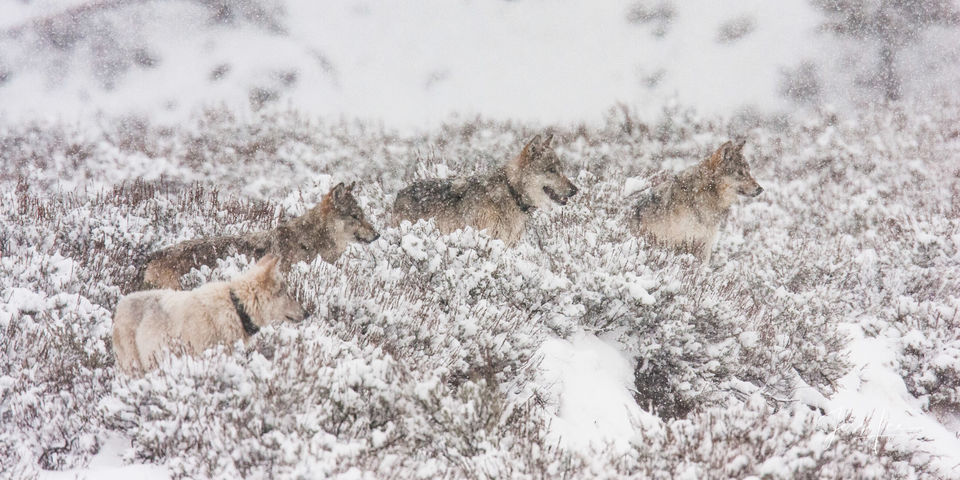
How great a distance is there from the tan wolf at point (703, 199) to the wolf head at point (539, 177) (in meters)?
1.28

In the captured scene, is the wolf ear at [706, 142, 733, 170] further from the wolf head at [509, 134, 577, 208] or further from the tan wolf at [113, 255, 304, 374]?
the tan wolf at [113, 255, 304, 374]

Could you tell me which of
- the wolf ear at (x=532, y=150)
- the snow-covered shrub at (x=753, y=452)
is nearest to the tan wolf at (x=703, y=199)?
the wolf ear at (x=532, y=150)

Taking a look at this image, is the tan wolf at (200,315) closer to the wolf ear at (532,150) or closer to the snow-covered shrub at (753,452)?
the snow-covered shrub at (753,452)

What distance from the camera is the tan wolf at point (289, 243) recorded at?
16.1 ft

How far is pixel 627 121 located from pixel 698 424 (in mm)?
A: 14573

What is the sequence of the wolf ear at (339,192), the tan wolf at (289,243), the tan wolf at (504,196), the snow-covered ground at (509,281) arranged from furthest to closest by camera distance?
1. the tan wolf at (504,196)
2. the wolf ear at (339,192)
3. the tan wolf at (289,243)
4. the snow-covered ground at (509,281)

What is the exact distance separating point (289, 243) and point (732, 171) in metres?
5.33

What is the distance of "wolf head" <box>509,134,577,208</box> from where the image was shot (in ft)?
22.1

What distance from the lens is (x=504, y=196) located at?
21.9 feet

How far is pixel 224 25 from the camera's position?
2316 centimetres

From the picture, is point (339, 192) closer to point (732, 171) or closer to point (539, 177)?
point (539, 177)

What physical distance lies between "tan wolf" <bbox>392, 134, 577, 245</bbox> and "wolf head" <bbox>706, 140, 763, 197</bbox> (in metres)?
2.02

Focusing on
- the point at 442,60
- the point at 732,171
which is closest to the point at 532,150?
the point at 732,171

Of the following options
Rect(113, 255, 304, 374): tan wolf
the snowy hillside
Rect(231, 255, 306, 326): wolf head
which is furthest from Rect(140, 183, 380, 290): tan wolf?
the snowy hillside
